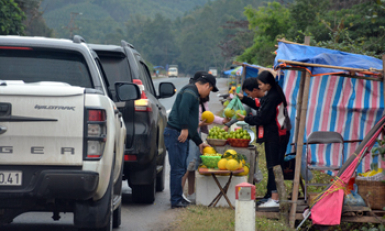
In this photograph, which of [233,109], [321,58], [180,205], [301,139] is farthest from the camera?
[233,109]

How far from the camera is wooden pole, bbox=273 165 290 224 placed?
7363 mm

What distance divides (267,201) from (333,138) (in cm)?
135

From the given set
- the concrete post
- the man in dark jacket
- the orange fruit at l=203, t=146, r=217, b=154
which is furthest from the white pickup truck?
the orange fruit at l=203, t=146, r=217, b=154

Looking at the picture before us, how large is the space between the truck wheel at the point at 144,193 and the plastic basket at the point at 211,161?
2.61 ft

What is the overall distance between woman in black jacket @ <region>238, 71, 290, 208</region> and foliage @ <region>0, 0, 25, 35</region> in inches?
1371

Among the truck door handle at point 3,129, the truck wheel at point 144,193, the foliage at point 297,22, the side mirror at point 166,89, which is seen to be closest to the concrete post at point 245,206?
the truck wheel at point 144,193

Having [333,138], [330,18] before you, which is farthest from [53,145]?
[330,18]

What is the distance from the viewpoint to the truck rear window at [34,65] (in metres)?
5.13

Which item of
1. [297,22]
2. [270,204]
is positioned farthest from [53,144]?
[297,22]

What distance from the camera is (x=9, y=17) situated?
4191 cm

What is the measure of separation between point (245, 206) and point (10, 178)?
254 centimetres

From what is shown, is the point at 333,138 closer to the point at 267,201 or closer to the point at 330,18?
the point at 267,201

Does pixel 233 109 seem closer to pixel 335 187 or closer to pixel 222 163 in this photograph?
pixel 222 163

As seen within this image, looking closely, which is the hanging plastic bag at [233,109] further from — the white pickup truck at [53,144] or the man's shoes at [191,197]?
the white pickup truck at [53,144]
